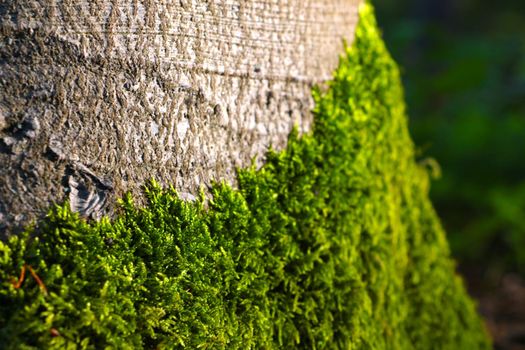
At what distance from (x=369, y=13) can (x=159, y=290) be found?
4.79 feet

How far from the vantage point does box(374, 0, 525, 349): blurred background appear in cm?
529

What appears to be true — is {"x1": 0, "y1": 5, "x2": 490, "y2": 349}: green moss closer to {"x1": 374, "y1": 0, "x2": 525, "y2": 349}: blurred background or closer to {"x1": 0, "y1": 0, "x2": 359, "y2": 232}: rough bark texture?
{"x1": 0, "y1": 0, "x2": 359, "y2": 232}: rough bark texture

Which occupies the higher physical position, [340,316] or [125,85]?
[125,85]

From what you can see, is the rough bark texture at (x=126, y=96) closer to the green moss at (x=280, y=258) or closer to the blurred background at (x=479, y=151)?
the green moss at (x=280, y=258)

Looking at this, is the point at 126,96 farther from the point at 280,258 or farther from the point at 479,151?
the point at 479,151

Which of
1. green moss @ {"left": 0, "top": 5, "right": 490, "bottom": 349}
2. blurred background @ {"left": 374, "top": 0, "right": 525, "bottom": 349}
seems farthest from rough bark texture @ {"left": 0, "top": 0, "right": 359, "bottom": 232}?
blurred background @ {"left": 374, "top": 0, "right": 525, "bottom": 349}

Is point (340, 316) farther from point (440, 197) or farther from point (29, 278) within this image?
point (440, 197)

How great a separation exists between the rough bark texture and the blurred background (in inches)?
72.2

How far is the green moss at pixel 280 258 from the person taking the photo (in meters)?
1.40

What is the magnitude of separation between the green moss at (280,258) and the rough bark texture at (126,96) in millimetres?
81

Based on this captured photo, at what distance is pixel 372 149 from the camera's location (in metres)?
2.12

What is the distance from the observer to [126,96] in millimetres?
1529

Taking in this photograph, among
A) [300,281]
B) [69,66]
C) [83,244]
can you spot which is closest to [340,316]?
[300,281]

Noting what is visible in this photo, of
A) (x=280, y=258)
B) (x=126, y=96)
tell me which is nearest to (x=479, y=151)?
(x=280, y=258)
